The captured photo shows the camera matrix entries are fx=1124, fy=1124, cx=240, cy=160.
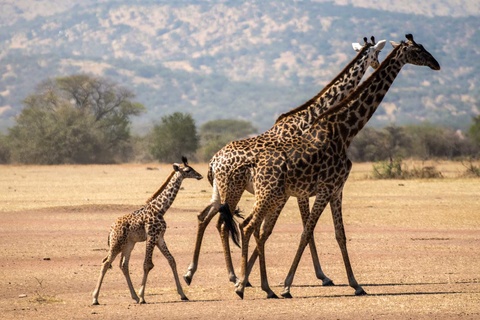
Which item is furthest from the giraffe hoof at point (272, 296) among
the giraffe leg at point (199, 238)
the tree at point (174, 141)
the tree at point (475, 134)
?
the tree at point (475, 134)

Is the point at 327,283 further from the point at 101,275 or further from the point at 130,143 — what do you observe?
the point at 130,143

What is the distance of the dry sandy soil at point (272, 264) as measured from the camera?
1155cm

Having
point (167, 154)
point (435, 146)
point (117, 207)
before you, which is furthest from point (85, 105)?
point (117, 207)

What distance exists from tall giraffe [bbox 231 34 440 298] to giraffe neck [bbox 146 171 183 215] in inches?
32.9

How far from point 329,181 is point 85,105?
6262cm

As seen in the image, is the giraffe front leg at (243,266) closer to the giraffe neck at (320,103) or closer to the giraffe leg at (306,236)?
the giraffe leg at (306,236)

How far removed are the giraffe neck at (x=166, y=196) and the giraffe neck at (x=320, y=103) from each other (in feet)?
5.90

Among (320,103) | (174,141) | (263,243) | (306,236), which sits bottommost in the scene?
(174,141)

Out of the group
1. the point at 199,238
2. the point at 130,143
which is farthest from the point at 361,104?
the point at 130,143

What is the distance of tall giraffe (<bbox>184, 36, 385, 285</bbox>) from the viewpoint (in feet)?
42.9

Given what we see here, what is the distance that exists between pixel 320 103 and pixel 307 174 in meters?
1.80

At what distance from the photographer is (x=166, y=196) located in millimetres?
12617

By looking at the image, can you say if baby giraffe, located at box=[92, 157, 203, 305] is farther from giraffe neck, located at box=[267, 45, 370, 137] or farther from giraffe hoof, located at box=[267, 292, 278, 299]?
giraffe neck, located at box=[267, 45, 370, 137]

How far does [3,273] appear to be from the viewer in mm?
14445
